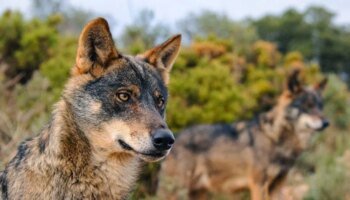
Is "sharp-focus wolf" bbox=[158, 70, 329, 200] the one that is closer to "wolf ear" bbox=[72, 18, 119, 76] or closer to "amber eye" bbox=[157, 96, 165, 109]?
"amber eye" bbox=[157, 96, 165, 109]

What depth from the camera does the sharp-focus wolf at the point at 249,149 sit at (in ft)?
35.4

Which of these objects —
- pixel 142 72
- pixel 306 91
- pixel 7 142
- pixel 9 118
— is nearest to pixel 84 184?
pixel 142 72

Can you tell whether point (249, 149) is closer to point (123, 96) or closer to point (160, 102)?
point (160, 102)

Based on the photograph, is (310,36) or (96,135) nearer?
(96,135)

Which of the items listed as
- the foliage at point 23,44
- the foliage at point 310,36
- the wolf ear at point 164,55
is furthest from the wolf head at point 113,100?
the foliage at point 310,36

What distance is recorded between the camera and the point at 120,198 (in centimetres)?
466

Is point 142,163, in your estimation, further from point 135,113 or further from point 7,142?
point 7,142

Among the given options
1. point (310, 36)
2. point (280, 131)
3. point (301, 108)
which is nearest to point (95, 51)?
point (280, 131)

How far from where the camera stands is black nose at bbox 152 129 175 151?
A: 438cm

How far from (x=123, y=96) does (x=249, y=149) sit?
21.8 ft

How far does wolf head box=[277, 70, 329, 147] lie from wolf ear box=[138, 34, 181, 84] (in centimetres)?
594

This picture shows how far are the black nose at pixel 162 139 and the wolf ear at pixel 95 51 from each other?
0.69 metres

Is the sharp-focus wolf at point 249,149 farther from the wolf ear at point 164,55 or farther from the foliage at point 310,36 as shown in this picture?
the foliage at point 310,36

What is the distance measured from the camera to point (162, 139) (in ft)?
14.4
